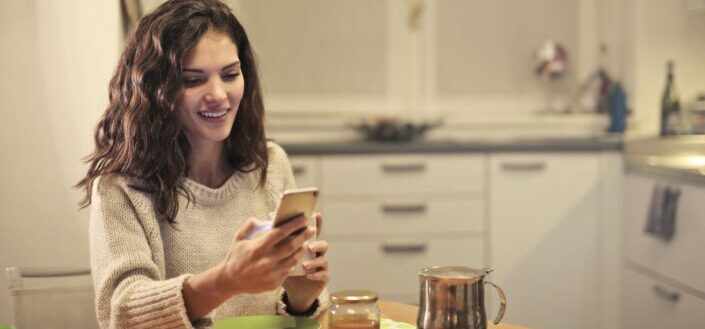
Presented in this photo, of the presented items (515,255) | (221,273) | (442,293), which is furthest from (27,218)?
(515,255)

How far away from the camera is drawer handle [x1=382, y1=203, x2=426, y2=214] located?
3371 mm

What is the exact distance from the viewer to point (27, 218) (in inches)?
79.0

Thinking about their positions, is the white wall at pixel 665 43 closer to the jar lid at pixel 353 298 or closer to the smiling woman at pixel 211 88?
the smiling woman at pixel 211 88

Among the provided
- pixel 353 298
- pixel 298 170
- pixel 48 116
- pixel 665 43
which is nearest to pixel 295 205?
pixel 353 298

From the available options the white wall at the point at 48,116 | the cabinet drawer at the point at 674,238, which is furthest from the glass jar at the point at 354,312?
the cabinet drawer at the point at 674,238

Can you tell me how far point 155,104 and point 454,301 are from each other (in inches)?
26.0

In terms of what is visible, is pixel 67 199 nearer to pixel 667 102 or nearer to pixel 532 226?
pixel 532 226

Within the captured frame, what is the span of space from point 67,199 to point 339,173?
1391 mm

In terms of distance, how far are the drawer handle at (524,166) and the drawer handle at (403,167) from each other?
0.34m

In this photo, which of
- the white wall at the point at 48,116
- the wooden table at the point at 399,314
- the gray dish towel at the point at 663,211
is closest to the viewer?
the wooden table at the point at 399,314

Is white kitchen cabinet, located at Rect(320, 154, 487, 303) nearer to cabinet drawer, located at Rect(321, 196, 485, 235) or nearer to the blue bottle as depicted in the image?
cabinet drawer, located at Rect(321, 196, 485, 235)

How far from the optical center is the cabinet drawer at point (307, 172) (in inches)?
131

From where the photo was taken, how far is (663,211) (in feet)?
9.86

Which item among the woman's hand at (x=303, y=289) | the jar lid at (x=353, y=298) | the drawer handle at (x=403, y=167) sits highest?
the jar lid at (x=353, y=298)
